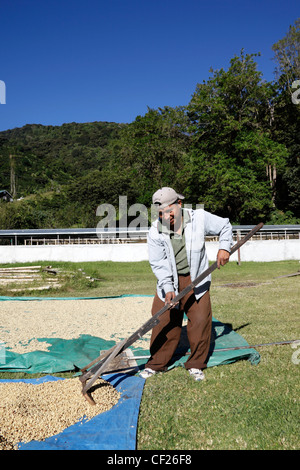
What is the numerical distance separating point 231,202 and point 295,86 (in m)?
8.85

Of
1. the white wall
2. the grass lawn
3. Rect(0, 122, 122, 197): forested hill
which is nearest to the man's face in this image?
the grass lawn

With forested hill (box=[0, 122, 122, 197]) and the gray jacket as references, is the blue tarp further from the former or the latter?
forested hill (box=[0, 122, 122, 197])

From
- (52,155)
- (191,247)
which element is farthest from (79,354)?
(52,155)

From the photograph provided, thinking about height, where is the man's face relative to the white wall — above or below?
above

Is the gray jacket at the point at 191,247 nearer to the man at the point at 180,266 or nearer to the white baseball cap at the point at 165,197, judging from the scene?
the man at the point at 180,266

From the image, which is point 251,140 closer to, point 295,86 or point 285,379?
point 295,86

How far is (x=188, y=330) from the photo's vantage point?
141 inches

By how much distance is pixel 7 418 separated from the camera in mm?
2717

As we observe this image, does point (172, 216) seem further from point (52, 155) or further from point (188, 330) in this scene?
point (52, 155)

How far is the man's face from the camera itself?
3379 mm

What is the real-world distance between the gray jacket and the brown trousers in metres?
0.11

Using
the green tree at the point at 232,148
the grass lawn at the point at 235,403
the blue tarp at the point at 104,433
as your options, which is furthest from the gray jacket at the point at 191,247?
the green tree at the point at 232,148

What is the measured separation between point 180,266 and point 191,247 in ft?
0.69

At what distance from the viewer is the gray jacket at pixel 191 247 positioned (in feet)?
11.3
